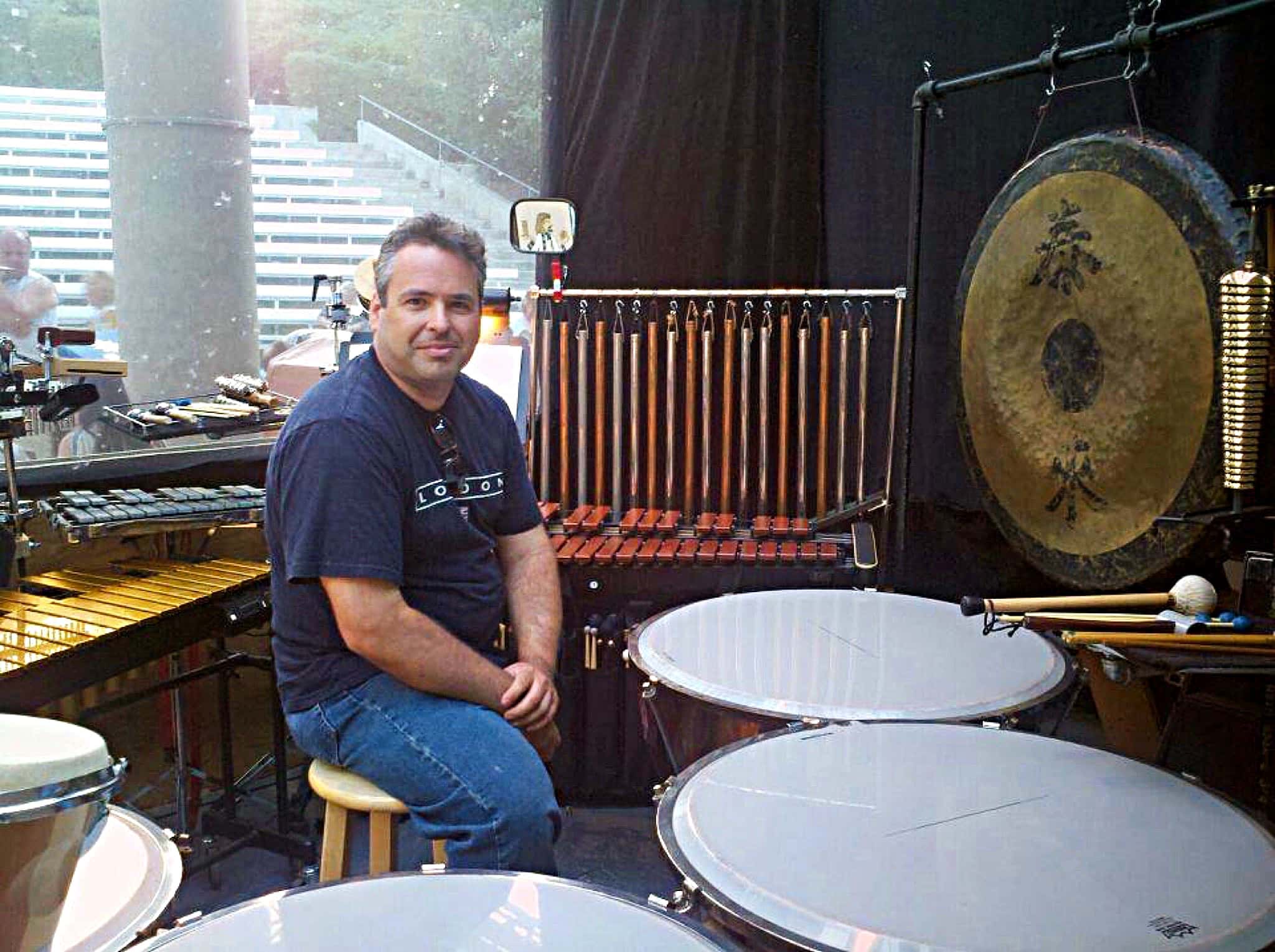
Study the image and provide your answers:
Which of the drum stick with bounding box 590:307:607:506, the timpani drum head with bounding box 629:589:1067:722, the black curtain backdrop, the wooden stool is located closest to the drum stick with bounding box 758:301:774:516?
the drum stick with bounding box 590:307:607:506

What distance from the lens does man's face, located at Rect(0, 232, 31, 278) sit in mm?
4297

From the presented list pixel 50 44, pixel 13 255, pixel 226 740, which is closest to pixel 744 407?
pixel 226 740

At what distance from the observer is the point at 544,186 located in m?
4.27

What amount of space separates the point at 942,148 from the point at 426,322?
2462 mm

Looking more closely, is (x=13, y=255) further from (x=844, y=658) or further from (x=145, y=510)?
(x=844, y=658)

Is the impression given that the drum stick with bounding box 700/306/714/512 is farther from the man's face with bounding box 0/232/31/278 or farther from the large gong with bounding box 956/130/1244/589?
the man's face with bounding box 0/232/31/278

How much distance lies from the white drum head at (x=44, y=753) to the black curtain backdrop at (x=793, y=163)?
10.2 ft

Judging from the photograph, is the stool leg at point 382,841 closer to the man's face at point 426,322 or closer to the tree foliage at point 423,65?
the man's face at point 426,322

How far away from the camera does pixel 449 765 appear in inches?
75.9

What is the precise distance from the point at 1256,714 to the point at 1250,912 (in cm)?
150

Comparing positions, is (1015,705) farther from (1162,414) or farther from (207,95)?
(207,95)

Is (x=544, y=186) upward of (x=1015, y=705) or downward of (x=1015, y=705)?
upward

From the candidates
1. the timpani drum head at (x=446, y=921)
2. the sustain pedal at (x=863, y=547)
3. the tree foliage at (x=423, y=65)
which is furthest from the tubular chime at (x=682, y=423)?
the tree foliage at (x=423, y=65)

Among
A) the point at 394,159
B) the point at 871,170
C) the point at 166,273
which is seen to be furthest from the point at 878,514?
the point at 394,159
